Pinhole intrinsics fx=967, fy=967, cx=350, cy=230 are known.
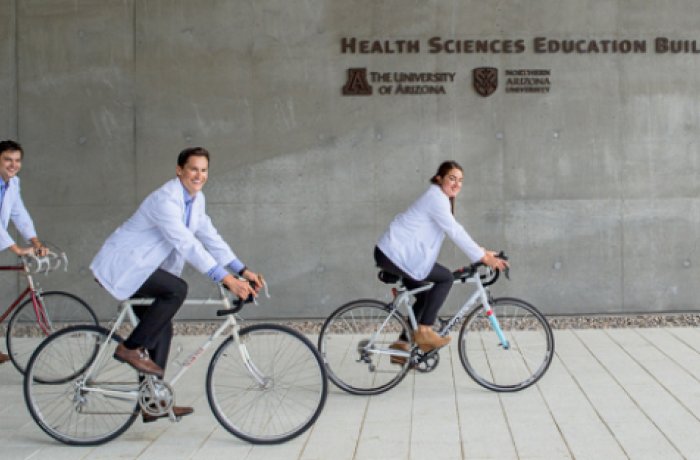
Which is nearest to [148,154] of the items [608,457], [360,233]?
[360,233]

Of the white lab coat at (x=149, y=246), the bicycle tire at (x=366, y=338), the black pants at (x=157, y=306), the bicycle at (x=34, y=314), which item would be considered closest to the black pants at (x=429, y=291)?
the bicycle tire at (x=366, y=338)

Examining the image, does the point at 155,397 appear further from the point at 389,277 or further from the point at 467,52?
the point at 467,52

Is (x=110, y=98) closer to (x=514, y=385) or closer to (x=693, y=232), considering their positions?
(x=514, y=385)

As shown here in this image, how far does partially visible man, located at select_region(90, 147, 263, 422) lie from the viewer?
4.93 metres

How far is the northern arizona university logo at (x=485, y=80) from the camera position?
930 centimetres

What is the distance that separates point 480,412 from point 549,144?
432 cm

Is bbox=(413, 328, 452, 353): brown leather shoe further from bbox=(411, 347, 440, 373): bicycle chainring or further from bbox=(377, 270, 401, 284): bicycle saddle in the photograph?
bbox=(377, 270, 401, 284): bicycle saddle

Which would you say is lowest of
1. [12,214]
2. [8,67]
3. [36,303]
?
[36,303]

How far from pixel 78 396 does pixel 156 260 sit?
32.1 inches

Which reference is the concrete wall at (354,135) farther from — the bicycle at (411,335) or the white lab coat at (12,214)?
the bicycle at (411,335)

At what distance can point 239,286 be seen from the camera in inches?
189

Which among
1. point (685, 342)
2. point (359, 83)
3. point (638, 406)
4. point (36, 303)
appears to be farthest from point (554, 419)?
point (359, 83)

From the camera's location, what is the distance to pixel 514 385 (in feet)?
20.2

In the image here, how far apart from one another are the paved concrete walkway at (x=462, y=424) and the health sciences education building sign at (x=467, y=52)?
329 cm
